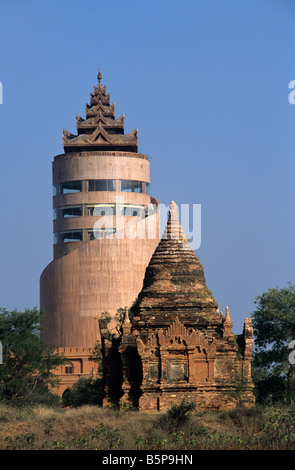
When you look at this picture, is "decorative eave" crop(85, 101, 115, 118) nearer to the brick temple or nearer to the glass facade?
the glass facade

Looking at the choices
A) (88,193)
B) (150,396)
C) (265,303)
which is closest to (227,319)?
(150,396)

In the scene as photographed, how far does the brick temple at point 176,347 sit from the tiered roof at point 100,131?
8767 centimetres

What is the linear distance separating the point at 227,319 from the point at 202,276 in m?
3.36

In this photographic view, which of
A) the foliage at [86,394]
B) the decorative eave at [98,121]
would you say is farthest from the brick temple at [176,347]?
the decorative eave at [98,121]

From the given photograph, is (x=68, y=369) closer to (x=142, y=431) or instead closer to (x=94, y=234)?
(x=94, y=234)

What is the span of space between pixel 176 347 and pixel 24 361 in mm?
25843

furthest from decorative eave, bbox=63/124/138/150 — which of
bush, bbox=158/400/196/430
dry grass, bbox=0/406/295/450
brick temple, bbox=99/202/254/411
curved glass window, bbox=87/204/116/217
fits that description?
bush, bbox=158/400/196/430

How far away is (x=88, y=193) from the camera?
14425cm

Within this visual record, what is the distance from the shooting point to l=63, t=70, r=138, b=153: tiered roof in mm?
145625

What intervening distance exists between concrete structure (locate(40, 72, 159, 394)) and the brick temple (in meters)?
68.9

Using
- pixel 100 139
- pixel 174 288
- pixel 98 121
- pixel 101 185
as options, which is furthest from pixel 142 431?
pixel 98 121

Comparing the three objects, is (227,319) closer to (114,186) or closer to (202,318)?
(202,318)
